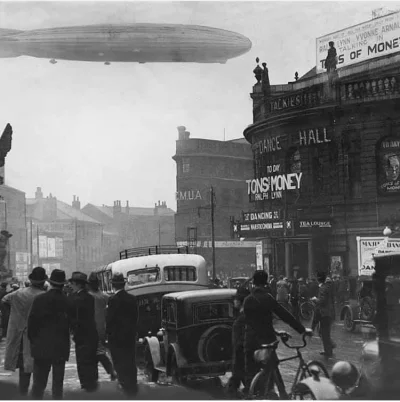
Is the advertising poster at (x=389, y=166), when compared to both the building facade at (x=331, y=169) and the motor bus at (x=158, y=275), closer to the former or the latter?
the building facade at (x=331, y=169)

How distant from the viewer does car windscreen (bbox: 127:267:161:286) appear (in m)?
18.9

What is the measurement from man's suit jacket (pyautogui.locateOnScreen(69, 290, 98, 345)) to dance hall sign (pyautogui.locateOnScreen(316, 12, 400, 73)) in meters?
28.4

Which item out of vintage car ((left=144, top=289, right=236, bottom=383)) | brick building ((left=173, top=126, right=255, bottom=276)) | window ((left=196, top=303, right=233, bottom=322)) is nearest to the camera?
vintage car ((left=144, top=289, right=236, bottom=383))

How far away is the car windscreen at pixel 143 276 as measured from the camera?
18891mm

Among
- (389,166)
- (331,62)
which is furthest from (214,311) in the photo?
(331,62)

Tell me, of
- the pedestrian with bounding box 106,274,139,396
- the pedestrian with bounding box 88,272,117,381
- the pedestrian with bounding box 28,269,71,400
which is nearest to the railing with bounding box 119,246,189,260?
the pedestrian with bounding box 88,272,117,381

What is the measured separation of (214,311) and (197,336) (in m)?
0.57

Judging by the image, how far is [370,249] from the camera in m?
31.3

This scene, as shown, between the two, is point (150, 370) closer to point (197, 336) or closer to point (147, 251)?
point (197, 336)

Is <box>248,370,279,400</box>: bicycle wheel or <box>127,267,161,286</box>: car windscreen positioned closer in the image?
<box>248,370,279,400</box>: bicycle wheel

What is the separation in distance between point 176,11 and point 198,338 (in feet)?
18.2

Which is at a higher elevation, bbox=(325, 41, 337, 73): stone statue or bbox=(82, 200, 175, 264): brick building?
bbox=(325, 41, 337, 73): stone statue

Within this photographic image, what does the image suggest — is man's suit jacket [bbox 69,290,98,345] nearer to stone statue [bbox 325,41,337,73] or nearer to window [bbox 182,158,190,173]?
stone statue [bbox 325,41,337,73]

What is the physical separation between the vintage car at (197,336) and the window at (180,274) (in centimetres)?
547
